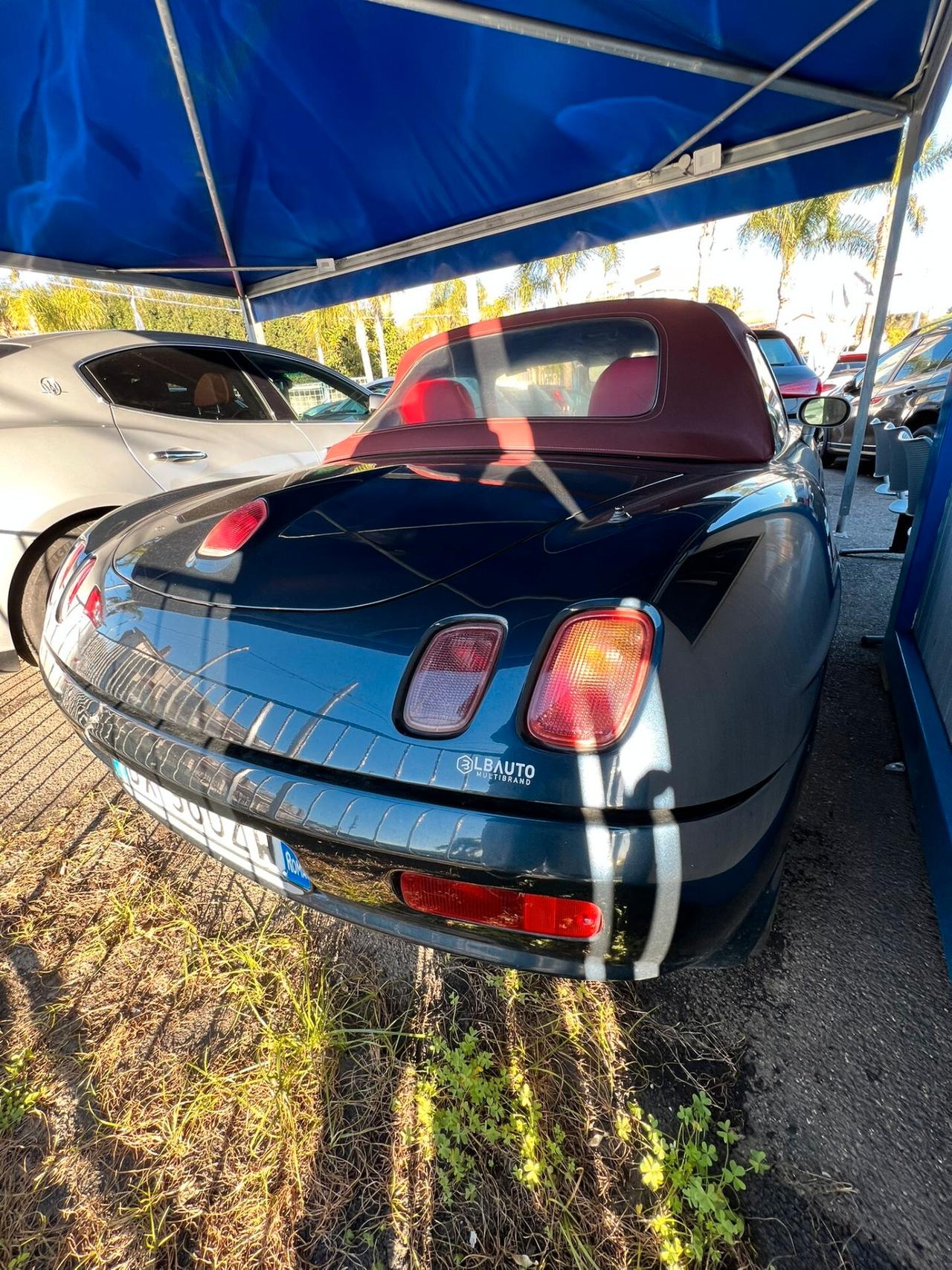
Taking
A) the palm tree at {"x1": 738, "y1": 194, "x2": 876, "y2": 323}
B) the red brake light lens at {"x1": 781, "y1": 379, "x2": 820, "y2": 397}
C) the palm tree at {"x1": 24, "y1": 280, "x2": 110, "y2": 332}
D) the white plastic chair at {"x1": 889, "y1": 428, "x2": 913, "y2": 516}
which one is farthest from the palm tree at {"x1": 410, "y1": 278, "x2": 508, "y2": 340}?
the white plastic chair at {"x1": 889, "y1": 428, "x2": 913, "y2": 516}

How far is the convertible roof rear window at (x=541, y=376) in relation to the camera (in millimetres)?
1813

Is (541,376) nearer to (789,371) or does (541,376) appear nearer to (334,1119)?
(334,1119)

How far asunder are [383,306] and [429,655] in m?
36.2

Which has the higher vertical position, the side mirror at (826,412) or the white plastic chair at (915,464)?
the side mirror at (826,412)

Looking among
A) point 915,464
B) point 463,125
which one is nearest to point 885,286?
point 915,464

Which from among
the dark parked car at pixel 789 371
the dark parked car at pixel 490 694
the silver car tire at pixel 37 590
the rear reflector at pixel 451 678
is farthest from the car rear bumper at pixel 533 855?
the dark parked car at pixel 789 371

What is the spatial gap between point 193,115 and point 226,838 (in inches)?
162

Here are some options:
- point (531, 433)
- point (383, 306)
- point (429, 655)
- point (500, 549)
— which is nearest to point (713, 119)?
point (531, 433)

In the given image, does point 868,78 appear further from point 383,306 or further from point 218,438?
point 383,306

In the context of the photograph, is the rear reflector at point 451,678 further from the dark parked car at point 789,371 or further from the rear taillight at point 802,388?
the rear taillight at point 802,388

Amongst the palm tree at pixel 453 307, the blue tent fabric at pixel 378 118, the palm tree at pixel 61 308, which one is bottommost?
the blue tent fabric at pixel 378 118

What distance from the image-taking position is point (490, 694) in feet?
3.01

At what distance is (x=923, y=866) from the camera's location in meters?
1.72

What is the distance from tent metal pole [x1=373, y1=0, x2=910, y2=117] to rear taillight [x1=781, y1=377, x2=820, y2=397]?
17.0ft
